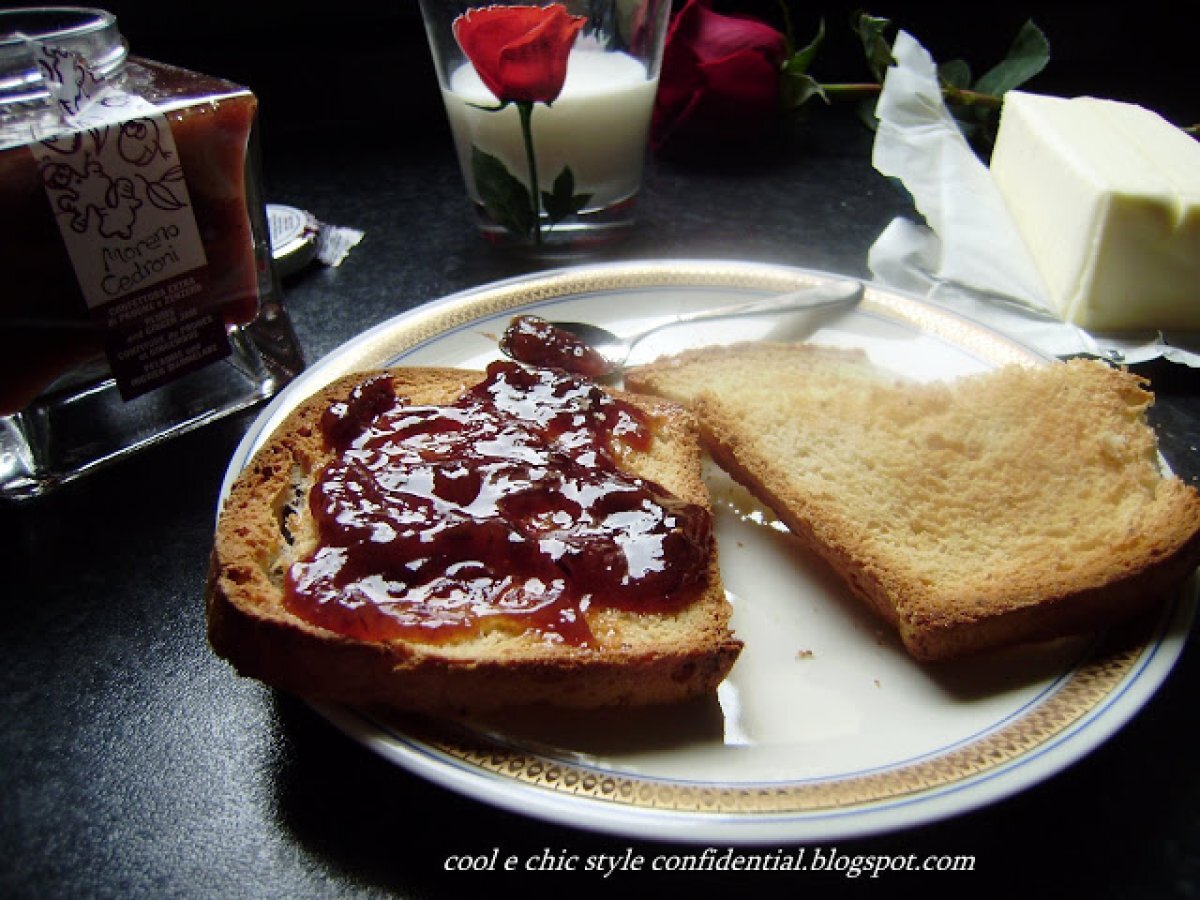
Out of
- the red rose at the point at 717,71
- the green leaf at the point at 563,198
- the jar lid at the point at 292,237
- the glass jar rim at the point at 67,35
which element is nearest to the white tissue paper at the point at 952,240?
the red rose at the point at 717,71

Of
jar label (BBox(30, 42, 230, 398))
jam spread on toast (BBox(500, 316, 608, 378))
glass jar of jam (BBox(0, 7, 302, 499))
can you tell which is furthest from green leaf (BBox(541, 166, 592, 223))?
jar label (BBox(30, 42, 230, 398))

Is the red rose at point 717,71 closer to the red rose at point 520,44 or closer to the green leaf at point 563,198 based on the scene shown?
the green leaf at point 563,198

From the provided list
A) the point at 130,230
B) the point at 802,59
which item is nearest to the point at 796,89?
the point at 802,59

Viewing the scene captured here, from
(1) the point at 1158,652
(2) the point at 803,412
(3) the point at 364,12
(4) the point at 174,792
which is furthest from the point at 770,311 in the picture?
(3) the point at 364,12

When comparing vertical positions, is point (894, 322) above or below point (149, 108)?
below

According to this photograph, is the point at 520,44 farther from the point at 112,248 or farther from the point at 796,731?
the point at 796,731

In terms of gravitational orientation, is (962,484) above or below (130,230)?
below

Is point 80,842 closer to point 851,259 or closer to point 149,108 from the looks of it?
point 149,108

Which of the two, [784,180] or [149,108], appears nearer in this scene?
[149,108]
